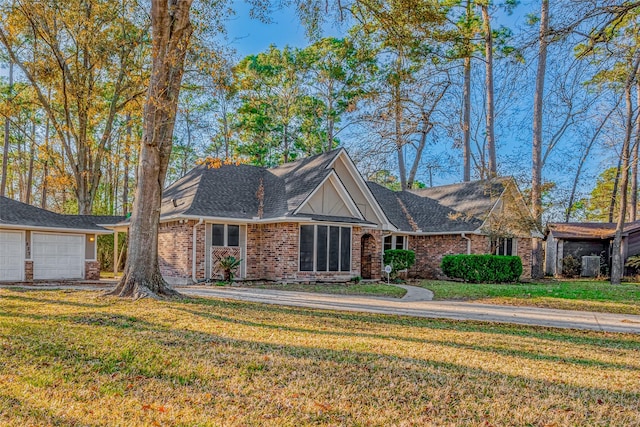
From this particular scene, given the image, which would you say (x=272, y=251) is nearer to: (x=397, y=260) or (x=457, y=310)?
(x=397, y=260)

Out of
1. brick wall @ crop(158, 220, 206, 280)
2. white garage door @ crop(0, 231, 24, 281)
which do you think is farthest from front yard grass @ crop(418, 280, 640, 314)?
white garage door @ crop(0, 231, 24, 281)

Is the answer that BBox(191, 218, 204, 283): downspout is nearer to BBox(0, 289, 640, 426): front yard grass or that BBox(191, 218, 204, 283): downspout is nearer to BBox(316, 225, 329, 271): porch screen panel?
BBox(316, 225, 329, 271): porch screen panel

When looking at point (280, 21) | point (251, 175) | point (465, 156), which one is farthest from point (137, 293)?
point (465, 156)

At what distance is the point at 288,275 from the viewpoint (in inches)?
679

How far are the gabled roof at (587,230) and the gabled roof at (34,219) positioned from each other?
2394 cm

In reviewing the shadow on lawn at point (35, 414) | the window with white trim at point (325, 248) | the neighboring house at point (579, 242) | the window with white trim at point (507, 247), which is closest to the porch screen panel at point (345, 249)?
the window with white trim at point (325, 248)

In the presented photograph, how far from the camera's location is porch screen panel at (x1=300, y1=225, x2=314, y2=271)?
57.2 ft

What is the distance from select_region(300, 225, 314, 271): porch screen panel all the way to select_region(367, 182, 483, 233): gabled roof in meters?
5.91

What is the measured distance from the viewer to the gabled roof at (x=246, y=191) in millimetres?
17406

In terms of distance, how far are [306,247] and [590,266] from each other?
1743 centimetres

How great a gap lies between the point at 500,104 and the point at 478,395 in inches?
1051

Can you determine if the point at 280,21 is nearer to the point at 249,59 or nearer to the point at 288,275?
the point at 288,275

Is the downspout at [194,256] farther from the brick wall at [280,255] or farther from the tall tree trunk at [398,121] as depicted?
the tall tree trunk at [398,121]

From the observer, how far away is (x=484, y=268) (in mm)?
19578
